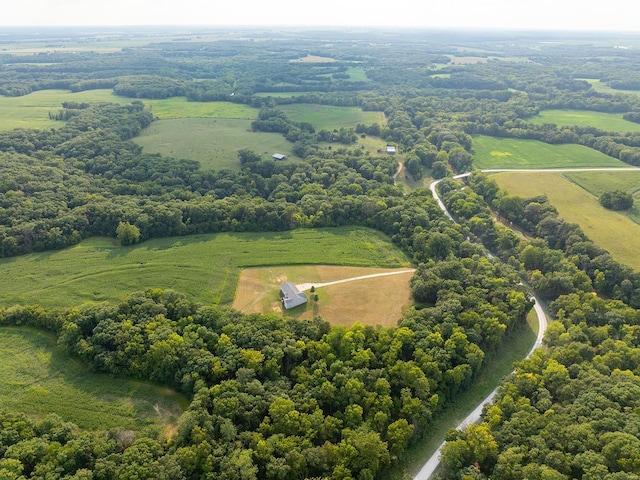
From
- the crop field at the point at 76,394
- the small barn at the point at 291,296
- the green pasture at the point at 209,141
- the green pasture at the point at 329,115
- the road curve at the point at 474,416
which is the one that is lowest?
the road curve at the point at 474,416

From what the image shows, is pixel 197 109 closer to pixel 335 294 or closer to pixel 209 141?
pixel 209 141

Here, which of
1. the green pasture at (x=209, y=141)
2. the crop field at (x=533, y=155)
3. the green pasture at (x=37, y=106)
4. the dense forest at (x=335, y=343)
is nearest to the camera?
the dense forest at (x=335, y=343)

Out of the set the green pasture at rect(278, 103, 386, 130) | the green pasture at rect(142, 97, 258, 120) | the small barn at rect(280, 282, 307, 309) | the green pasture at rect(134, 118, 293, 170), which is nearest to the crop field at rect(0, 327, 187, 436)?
the small barn at rect(280, 282, 307, 309)

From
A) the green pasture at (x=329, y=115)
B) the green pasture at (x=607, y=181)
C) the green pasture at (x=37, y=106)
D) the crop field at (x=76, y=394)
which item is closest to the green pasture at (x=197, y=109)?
the green pasture at (x=37, y=106)

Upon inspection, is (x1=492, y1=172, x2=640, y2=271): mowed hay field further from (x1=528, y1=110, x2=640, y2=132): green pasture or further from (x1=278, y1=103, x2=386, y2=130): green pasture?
(x1=278, y1=103, x2=386, y2=130): green pasture

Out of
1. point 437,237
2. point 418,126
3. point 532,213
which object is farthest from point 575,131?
point 437,237

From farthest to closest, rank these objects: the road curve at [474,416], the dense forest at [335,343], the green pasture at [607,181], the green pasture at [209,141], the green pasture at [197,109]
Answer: the green pasture at [197,109], the green pasture at [209,141], the green pasture at [607,181], the road curve at [474,416], the dense forest at [335,343]

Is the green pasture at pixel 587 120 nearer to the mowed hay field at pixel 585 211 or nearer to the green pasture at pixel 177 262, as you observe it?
the mowed hay field at pixel 585 211

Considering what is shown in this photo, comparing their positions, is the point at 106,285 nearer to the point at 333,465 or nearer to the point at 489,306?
the point at 333,465
